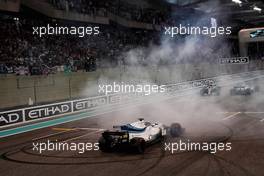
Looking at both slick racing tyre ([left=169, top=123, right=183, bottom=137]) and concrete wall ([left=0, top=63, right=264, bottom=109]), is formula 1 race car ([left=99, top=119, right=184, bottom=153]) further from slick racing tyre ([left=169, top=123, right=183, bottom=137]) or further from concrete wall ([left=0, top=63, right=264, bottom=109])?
concrete wall ([left=0, top=63, right=264, bottom=109])

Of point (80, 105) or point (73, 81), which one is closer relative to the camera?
point (80, 105)

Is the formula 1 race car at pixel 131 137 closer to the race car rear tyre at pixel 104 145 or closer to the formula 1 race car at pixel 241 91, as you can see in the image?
the race car rear tyre at pixel 104 145

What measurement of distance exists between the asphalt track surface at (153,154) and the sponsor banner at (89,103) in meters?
1.91

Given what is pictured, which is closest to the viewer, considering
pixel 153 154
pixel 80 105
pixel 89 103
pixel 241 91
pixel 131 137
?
pixel 153 154

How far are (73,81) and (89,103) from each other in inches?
55.4

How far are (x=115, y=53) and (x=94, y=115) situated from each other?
7.33 meters

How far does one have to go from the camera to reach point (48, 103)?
18562mm

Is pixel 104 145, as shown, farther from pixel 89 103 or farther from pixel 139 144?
pixel 89 103

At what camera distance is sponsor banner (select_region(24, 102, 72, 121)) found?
55.5 ft

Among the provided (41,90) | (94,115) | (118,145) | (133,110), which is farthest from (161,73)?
Result: (118,145)

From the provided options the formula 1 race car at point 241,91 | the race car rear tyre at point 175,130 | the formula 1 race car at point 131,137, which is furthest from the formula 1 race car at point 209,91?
the formula 1 race car at point 131,137

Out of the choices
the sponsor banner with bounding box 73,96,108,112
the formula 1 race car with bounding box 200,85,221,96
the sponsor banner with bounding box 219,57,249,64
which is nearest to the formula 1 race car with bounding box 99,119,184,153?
the sponsor banner with bounding box 73,96,108,112

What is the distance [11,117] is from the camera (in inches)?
635

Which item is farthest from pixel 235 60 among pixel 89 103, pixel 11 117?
pixel 11 117
